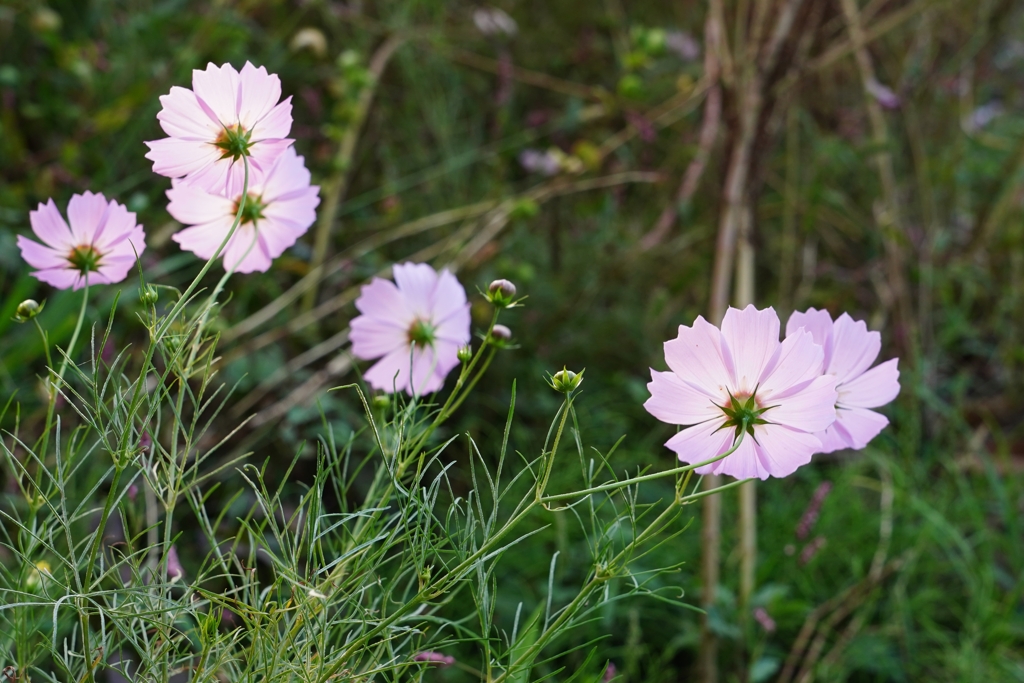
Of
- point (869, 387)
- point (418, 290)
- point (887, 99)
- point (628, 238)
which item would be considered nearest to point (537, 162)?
point (628, 238)

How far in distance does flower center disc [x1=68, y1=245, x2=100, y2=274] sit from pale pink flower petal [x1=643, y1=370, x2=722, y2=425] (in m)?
0.24

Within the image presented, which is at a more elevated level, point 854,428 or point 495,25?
point 495,25

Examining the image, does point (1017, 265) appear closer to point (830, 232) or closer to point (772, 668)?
point (830, 232)

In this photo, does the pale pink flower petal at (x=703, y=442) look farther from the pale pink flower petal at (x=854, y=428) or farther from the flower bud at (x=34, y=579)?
the flower bud at (x=34, y=579)

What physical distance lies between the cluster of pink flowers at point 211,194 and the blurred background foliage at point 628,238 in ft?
1.37

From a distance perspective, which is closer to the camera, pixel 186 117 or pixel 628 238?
pixel 186 117

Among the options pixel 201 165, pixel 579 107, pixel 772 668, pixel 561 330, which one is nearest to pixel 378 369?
pixel 201 165

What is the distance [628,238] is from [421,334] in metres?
1.01

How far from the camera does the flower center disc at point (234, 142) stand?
0.32 m

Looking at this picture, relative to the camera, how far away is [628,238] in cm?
142

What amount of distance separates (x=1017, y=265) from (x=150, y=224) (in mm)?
1436

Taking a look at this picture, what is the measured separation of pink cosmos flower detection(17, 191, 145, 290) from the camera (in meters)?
0.36

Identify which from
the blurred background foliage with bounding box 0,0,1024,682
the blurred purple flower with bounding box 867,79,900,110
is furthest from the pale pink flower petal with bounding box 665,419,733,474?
the blurred purple flower with bounding box 867,79,900,110

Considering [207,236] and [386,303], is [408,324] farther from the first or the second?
[207,236]
